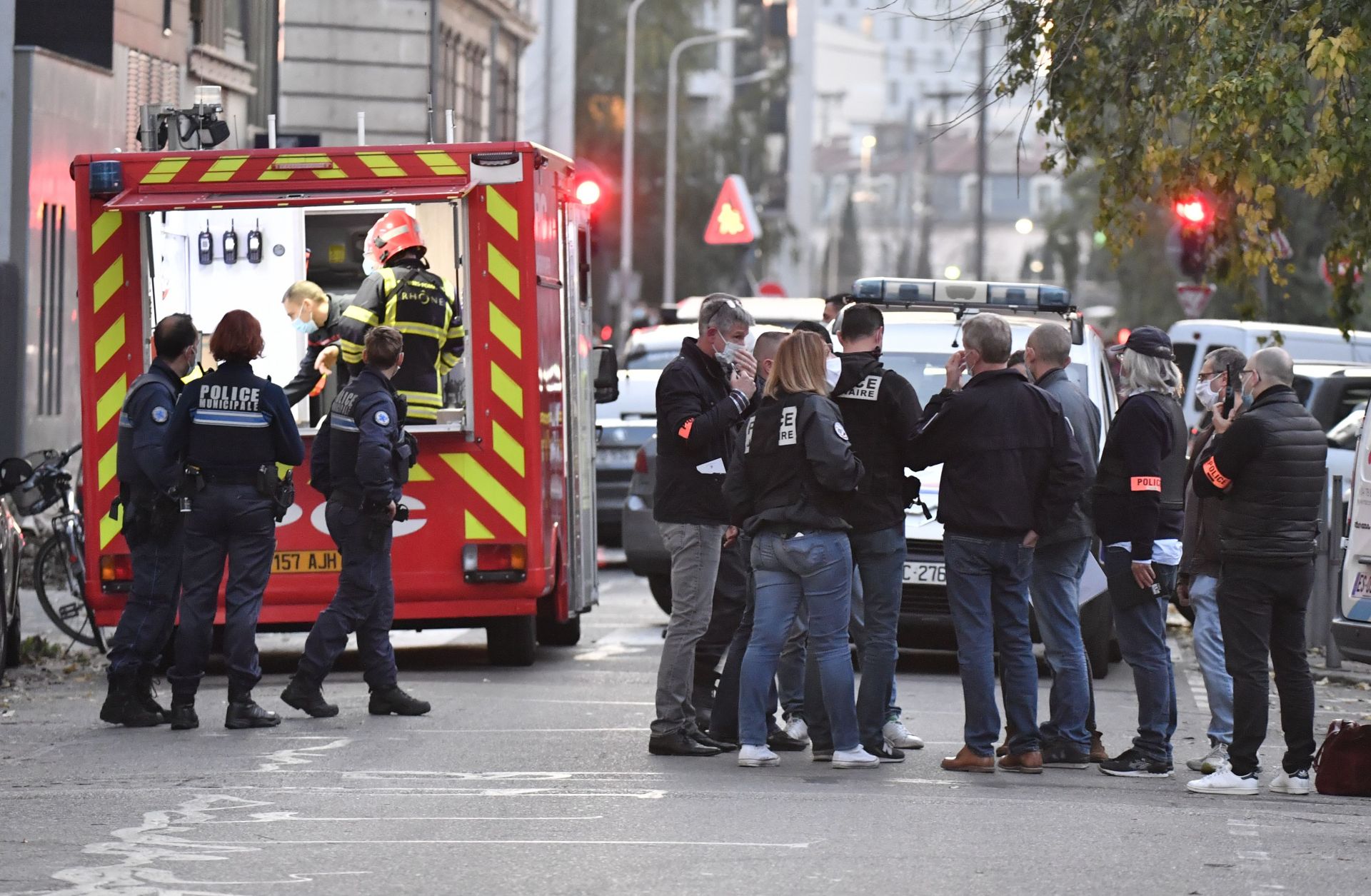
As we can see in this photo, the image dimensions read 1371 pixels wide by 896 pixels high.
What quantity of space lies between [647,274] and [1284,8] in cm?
5542

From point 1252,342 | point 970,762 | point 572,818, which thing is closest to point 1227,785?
point 970,762

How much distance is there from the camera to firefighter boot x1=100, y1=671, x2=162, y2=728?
1120cm

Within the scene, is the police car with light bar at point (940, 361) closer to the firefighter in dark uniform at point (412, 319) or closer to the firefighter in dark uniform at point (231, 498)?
the firefighter in dark uniform at point (412, 319)

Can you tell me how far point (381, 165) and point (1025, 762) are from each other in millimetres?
4803

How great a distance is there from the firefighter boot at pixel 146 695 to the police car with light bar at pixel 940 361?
4021 mm

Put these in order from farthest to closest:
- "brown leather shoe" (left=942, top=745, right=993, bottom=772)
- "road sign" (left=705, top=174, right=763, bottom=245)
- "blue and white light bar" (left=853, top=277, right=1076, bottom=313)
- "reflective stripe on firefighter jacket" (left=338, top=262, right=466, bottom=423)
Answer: "road sign" (left=705, top=174, right=763, bottom=245) < "blue and white light bar" (left=853, top=277, right=1076, bottom=313) < "reflective stripe on firefighter jacket" (left=338, top=262, right=466, bottom=423) < "brown leather shoe" (left=942, top=745, right=993, bottom=772)

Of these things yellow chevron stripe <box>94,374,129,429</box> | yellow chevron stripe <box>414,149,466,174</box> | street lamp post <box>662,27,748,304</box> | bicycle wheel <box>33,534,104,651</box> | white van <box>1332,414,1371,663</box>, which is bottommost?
bicycle wheel <box>33,534,104,651</box>

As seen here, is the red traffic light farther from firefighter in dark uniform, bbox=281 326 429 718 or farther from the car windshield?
firefighter in dark uniform, bbox=281 326 429 718

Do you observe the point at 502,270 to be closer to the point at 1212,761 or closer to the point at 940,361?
the point at 940,361

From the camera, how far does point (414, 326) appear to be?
1271cm

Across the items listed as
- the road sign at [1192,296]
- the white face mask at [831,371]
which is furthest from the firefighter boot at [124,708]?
the road sign at [1192,296]

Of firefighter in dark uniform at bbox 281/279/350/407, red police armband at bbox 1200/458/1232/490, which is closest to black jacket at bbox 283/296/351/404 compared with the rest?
firefighter in dark uniform at bbox 281/279/350/407

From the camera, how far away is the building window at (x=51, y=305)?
67.6 feet

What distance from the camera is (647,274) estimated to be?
221 feet
